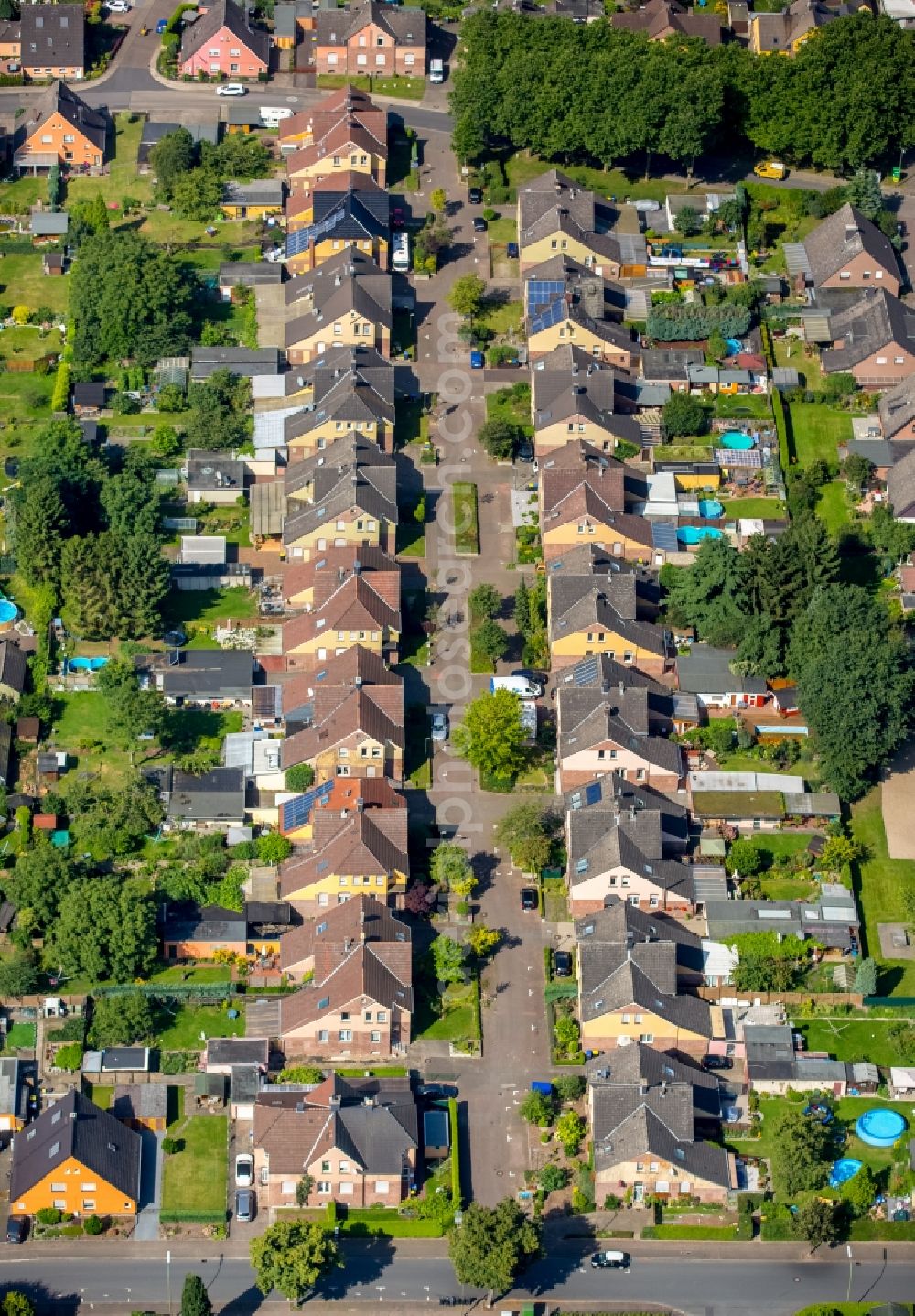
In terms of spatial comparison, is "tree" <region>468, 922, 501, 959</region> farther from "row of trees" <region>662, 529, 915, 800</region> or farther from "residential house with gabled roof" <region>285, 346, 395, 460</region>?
"residential house with gabled roof" <region>285, 346, 395, 460</region>

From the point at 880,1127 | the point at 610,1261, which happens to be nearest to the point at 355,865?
the point at 610,1261

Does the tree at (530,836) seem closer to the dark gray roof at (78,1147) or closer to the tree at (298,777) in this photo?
the tree at (298,777)

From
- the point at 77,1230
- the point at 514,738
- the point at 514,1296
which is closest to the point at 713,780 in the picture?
the point at 514,738

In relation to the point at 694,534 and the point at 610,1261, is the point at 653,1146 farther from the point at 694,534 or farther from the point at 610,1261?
the point at 694,534

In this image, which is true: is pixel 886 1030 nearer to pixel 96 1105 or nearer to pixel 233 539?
pixel 96 1105

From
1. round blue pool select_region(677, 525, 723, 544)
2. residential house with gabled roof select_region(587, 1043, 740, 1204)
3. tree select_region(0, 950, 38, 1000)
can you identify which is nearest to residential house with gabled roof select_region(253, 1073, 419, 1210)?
residential house with gabled roof select_region(587, 1043, 740, 1204)
